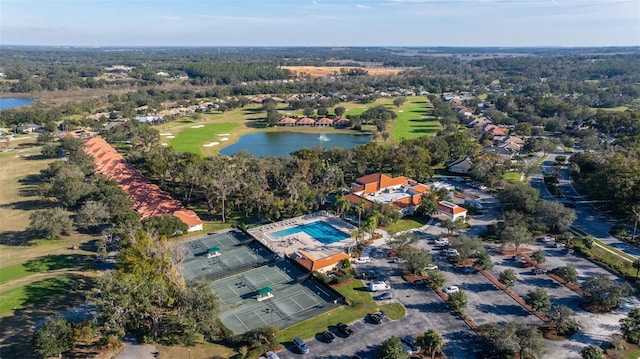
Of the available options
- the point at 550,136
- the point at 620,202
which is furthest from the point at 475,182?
the point at 550,136

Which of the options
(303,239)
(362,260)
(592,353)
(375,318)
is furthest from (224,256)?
(592,353)

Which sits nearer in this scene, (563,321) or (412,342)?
(412,342)

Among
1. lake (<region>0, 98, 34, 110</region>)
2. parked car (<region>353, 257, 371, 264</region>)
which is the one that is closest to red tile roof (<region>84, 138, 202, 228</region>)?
parked car (<region>353, 257, 371, 264</region>)

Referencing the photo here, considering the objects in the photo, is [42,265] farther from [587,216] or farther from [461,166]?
[587,216]

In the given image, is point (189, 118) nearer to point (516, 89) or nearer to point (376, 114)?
point (376, 114)

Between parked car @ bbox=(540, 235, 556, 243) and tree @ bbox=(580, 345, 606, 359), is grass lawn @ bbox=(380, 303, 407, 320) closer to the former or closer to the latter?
tree @ bbox=(580, 345, 606, 359)

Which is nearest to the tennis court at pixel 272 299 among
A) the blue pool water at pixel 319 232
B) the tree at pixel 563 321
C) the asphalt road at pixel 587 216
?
the blue pool water at pixel 319 232
